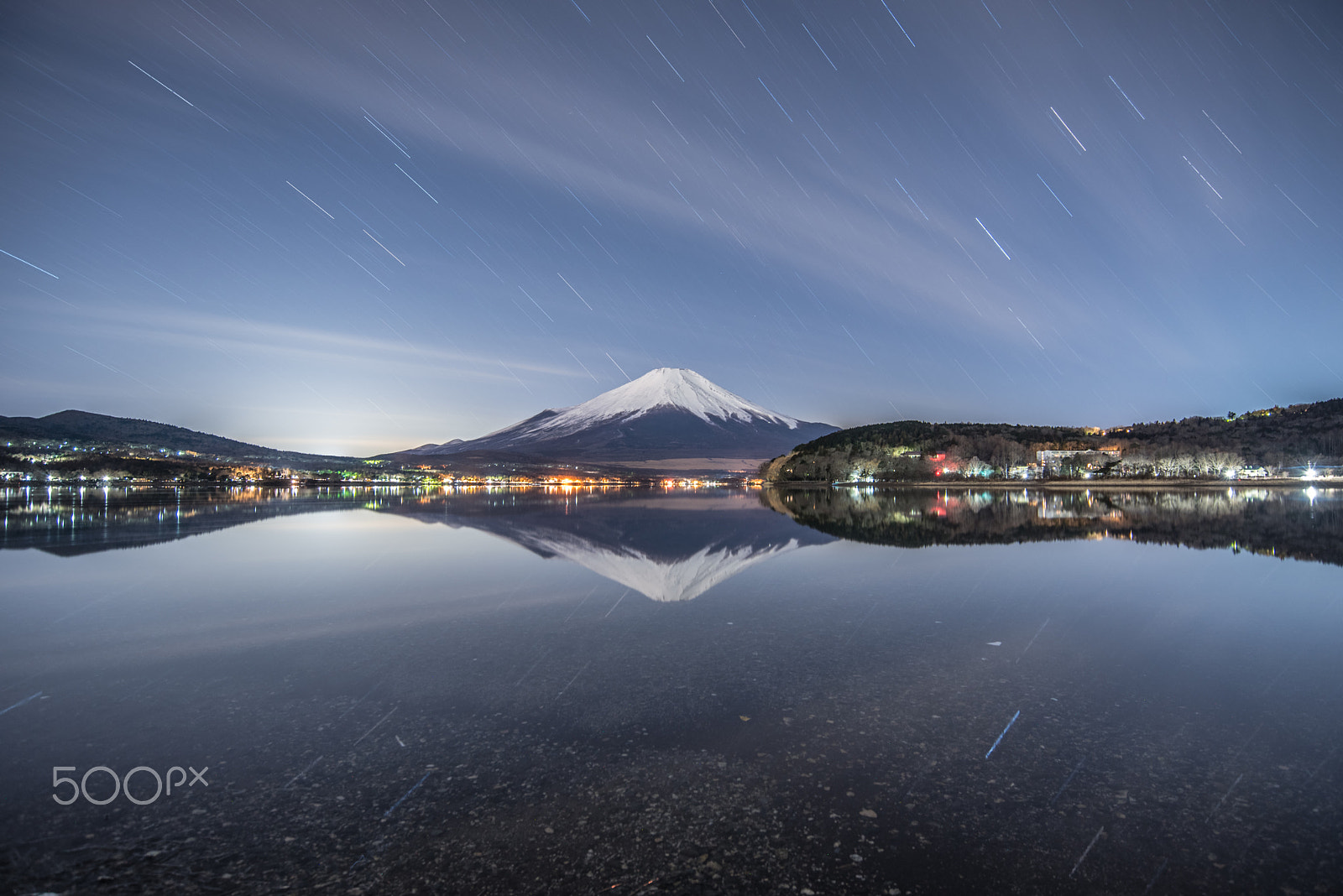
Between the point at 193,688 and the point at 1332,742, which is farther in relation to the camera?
the point at 193,688

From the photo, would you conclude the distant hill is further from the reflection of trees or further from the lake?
the lake

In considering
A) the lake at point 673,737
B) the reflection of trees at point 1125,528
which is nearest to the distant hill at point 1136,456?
the reflection of trees at point 1125,528

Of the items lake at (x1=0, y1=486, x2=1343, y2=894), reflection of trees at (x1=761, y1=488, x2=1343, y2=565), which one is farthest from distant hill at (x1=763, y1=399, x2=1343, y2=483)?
lake at (x1=0, y1=486, x2=1343, y2=894)

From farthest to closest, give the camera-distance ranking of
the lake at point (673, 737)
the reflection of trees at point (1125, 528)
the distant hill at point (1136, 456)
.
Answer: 1. the distant hill at point (1136, 456)
2. the reflection of trees at point (1125, 528)
3. the lake at point (673, 737)

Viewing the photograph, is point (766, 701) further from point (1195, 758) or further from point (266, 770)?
point (266, 770)

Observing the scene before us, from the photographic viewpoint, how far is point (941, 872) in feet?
13.2

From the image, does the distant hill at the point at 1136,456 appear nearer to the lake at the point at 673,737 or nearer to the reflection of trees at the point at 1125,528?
the reflection of trees at the point at 1125,528

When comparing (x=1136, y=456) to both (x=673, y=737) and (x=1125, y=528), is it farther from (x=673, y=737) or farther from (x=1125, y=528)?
(x=673, y=737)

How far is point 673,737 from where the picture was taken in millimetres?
5949

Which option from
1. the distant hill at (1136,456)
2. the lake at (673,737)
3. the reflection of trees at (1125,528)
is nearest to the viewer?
the lake at (673,737)

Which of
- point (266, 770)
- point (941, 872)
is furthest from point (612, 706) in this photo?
point (941, 872)

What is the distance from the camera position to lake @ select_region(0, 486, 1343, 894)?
4.13m

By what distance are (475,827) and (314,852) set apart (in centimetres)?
95

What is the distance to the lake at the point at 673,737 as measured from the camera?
4.13 m
